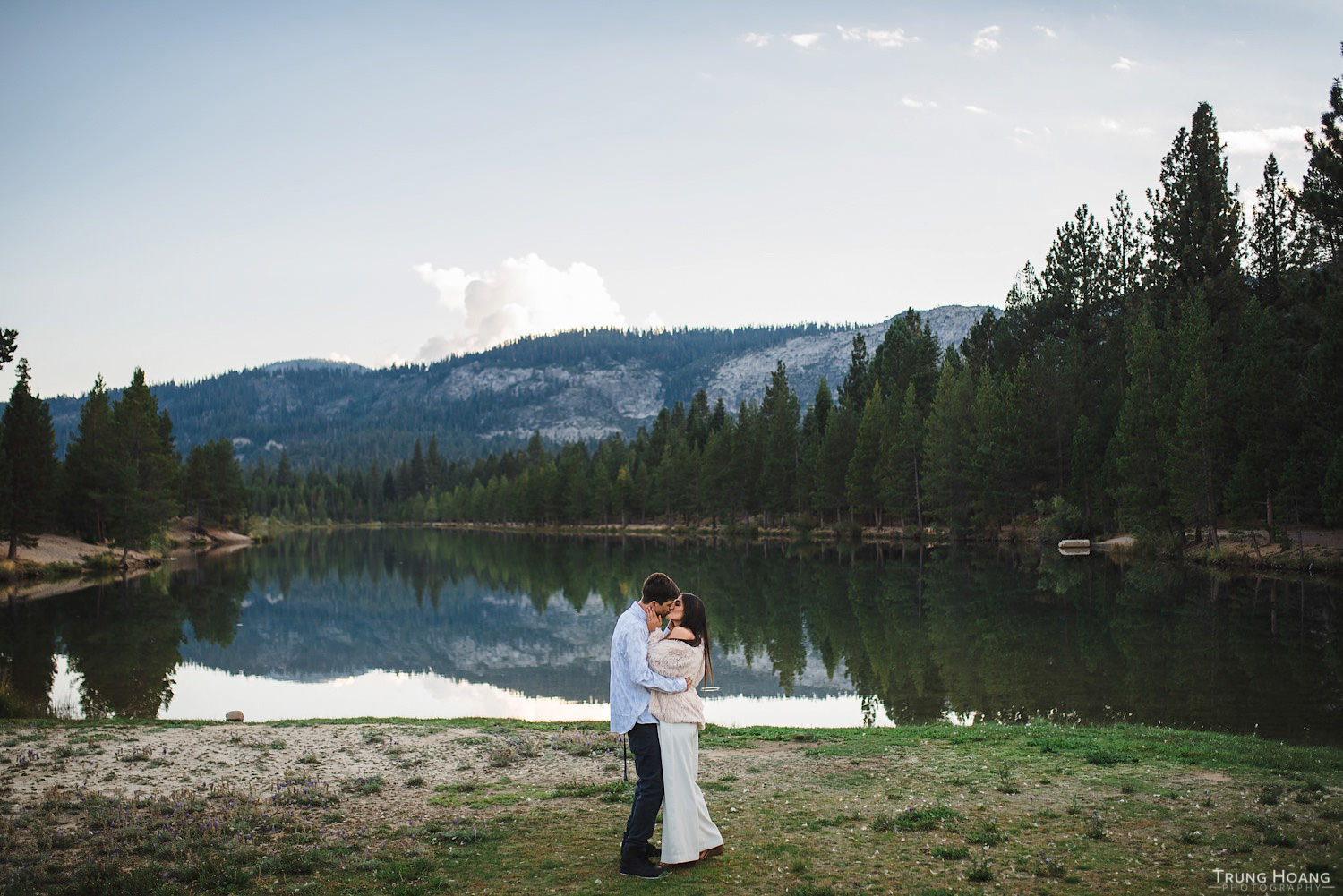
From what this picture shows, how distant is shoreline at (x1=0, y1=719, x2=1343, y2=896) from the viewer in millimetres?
8102

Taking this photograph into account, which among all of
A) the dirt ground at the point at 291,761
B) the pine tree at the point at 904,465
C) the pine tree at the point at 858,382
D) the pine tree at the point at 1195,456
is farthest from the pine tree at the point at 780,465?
the dirt ground at the point at 291,761

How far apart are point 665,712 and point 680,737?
0.27 metres

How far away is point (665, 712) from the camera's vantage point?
8.52 meters

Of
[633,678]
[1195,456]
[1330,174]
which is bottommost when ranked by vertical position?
[633,678]

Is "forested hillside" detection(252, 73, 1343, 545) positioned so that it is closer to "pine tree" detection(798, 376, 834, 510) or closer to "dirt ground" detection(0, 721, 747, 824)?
"pine tree" detection(798, 376, 834, 510)

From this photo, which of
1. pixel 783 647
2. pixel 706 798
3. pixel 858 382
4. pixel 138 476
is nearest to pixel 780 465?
pixel 858 382

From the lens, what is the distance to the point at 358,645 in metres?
35.2

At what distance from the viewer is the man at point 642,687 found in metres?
8.45

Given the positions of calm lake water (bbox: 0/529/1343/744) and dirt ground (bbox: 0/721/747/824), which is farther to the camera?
calm lake water (bbox: 0/529/1343/744)

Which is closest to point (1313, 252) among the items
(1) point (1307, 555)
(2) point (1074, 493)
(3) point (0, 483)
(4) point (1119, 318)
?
(1) point (1307, 555)

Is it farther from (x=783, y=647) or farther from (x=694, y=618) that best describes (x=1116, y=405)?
(x=694, y=618)

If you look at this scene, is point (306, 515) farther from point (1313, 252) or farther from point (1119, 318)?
point (1313, 252)

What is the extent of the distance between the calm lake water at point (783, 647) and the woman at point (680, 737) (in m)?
10.7

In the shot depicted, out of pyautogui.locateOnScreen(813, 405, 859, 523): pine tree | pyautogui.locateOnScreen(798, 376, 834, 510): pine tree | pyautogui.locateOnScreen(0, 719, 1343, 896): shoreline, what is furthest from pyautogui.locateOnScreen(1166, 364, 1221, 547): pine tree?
pyautogui.locateOnScreen(798, 376, 834, 510): pine tree
